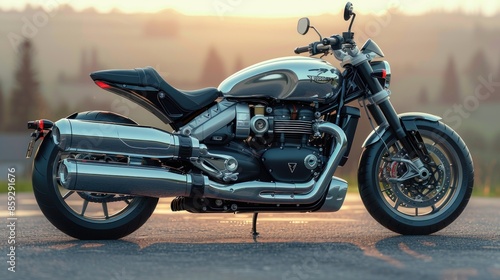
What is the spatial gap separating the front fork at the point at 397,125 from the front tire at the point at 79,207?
2.17 metres

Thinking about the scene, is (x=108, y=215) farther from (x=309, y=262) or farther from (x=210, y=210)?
(x=309, y=262)

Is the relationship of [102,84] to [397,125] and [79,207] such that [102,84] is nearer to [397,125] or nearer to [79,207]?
[79,207]

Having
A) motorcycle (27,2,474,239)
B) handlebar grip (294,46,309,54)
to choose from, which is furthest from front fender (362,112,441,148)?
handlebar grip (294,46,309,54)

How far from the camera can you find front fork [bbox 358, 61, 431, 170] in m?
8.43

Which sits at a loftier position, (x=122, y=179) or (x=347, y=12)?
(x=347, y=12)

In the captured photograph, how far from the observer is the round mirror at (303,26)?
823 cm

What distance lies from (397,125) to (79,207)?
2881 mm

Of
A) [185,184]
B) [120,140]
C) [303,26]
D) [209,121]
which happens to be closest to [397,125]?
[303,26]

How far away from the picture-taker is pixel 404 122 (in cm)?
853

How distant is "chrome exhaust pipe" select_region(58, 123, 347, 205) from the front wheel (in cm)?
40

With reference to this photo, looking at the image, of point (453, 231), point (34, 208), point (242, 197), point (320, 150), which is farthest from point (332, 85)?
point (34, 208)

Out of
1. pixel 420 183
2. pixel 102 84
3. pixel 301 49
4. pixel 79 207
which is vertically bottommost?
pixel 79 207

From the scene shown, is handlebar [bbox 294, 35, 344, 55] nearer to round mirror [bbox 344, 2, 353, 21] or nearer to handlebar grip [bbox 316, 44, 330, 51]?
handlebar grip [bbox 316, 44, 330, 51]

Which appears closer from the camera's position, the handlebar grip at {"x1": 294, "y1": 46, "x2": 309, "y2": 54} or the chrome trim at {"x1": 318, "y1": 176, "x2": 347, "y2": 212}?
the chrome trim at {"x1": 318, "y1": 176, "x2": 347, "y2": 212}
